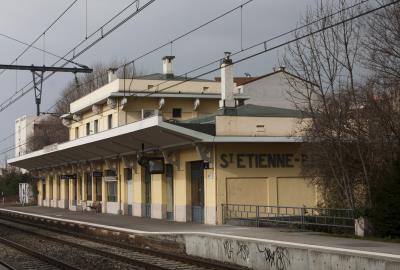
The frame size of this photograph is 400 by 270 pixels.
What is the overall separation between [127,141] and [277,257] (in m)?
16.5

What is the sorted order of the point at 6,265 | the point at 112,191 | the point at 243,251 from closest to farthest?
the point at 243,251, the point at 6,265, the point at 112,191

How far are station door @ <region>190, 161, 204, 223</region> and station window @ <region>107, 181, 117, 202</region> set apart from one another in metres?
10.5

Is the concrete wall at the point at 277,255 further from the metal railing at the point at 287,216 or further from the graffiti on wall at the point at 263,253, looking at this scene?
the metal railing at the point at 287,216

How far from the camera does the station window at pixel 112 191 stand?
36.5m

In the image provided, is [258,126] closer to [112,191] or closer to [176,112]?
[176,112]

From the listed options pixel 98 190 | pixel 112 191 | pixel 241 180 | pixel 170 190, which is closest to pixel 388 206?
pixel 241 180

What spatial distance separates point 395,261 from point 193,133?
13908 mm

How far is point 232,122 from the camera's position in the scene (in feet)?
82.7

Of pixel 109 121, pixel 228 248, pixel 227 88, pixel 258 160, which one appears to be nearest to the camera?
pixel 228 248

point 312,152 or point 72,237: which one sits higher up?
point 312,152

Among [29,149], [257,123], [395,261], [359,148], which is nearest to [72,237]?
[257,123]

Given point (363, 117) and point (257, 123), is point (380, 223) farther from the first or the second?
point (257, 123)

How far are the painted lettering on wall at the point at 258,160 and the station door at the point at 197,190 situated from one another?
1403 mm

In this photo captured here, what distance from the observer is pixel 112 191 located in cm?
3719
